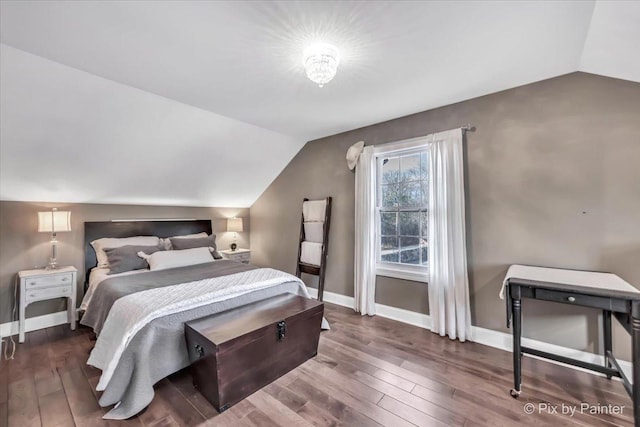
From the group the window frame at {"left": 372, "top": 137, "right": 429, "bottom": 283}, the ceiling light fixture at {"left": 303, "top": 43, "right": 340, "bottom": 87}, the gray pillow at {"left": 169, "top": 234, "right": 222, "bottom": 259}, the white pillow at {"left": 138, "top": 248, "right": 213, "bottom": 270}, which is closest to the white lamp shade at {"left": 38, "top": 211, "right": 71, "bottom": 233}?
the white pillow at {"left": 138, "top": 248, "right": 213, "bottom": 270}

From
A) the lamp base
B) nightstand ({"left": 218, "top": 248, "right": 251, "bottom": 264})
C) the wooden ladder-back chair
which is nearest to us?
the lamp base

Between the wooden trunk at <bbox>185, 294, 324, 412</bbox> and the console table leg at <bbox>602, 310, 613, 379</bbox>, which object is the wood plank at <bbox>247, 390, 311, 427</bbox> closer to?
the wooden trunk at <bbox>185, 294, 324, 412</bbox>

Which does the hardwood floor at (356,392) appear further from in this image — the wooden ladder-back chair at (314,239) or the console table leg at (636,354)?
the wooden ladder-back chair at (314,239)

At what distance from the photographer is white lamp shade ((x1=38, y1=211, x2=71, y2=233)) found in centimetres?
291

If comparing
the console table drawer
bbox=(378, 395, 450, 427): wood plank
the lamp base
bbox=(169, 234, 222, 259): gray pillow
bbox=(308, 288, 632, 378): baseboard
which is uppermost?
bbox=(169, 234, 222, 259): gray pillow

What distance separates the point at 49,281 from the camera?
287cm

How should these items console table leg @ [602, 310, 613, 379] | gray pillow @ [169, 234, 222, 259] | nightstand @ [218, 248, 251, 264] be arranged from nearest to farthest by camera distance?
console table leg @ [602, 310, 613, 379] → gray pillow @ [169, 234, 222, 259] → nightstand @ [218, 248, 251, 264]

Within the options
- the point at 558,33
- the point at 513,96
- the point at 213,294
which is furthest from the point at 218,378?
the point at 513,96

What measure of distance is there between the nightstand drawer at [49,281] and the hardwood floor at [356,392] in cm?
57

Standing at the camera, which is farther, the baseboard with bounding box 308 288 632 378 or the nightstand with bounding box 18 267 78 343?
the nightstand with bounding box 18 267 78 343

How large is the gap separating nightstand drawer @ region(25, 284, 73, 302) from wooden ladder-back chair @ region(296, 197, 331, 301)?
265cm

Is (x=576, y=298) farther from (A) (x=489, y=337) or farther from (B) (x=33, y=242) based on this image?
(B) (x=33, y=242)

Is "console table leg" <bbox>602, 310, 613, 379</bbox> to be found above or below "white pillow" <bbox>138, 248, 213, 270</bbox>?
below

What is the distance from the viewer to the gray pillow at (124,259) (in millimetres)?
3055
